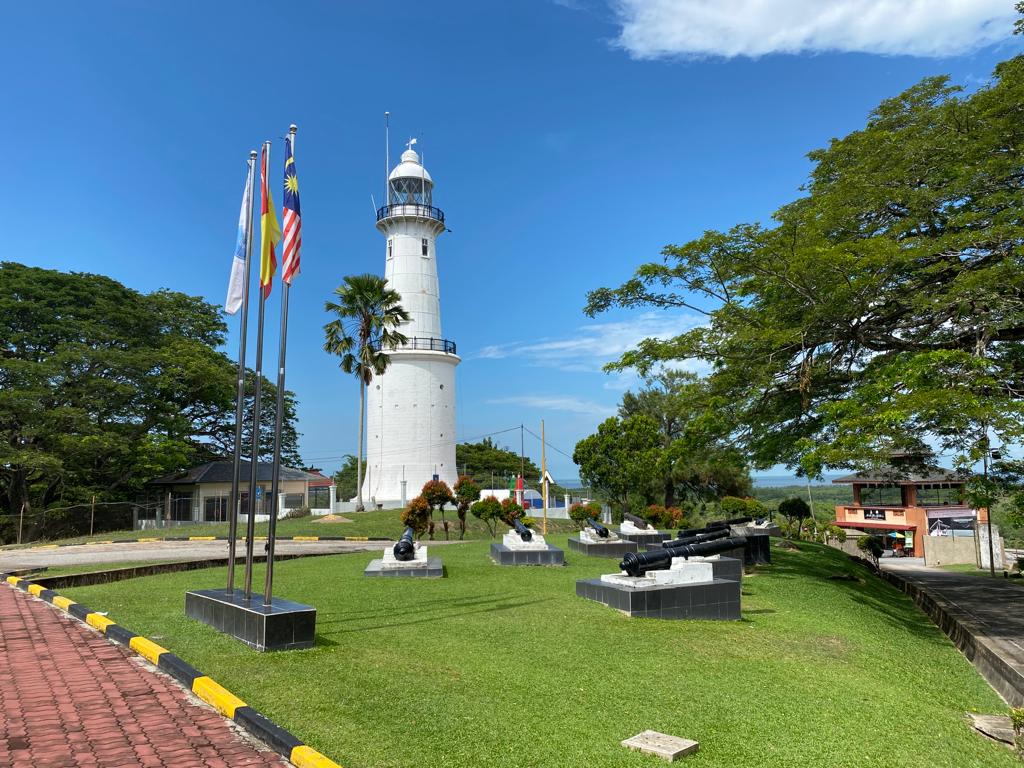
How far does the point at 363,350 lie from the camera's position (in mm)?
35469

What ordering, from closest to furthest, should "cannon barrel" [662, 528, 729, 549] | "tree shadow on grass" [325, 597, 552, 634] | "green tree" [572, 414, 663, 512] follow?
"tree shadow on grass" [325, 597, 552, 634]
"cannon barrel" [662, 528, 729, 549]
"green tree" [572, 414, 663, 512]

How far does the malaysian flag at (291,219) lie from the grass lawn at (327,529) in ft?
67.6

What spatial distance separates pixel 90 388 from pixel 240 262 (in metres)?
28.0

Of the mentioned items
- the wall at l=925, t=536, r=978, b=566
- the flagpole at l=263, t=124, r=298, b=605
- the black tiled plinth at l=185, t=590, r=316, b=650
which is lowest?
the wall at l=925, t=536, r=978, b=566

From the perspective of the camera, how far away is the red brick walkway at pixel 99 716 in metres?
4.99

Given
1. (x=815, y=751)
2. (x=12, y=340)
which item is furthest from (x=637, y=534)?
(x=12, y=340)

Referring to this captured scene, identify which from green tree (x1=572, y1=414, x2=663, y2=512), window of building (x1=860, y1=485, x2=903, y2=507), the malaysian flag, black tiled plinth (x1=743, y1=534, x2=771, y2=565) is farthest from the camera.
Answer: window of building (x1=860, y1=485, x2=903, y2=507)

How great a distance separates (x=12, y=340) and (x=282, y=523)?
614 inches

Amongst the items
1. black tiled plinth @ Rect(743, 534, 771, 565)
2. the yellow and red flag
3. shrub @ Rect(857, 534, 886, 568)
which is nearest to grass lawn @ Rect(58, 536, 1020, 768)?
the yellow and red flag

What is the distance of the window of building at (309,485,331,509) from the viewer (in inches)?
1660

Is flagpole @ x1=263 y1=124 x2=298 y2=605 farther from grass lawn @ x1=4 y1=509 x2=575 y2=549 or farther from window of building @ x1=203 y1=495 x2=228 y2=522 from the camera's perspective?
window of building @ x1=203 y1=495 x2=228 y2=522

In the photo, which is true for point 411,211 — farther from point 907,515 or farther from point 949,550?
point 907,515

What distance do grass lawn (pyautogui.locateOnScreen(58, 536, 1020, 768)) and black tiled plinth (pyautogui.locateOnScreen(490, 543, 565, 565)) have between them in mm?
4161

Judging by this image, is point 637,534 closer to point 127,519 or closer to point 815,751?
point 815,751
